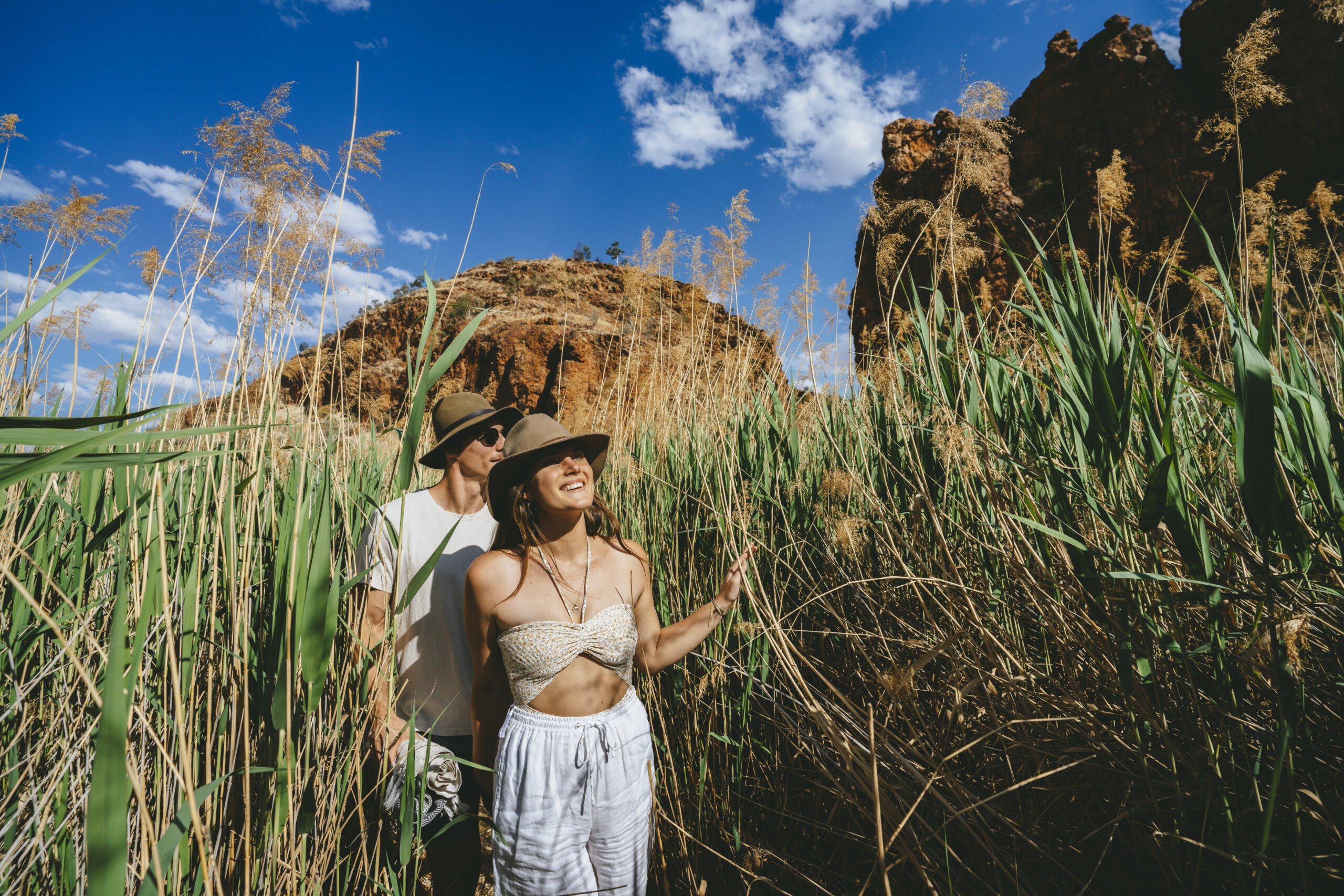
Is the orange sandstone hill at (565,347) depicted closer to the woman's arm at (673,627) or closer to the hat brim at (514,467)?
the hat brim at (514,467)

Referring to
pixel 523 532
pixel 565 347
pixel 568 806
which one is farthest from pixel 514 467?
pixel 565 347

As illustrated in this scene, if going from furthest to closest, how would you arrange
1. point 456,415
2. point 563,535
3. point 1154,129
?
point 1154,129 < point 456,415 < point 563,535

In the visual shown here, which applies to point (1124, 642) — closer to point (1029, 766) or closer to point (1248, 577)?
point (1248, 577)

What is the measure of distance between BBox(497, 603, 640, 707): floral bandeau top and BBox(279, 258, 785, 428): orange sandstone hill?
0.73 metres

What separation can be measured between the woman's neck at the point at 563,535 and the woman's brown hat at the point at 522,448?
15 centimetres

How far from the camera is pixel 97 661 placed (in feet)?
3.84

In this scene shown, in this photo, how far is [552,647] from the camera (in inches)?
54.7

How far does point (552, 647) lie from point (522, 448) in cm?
56

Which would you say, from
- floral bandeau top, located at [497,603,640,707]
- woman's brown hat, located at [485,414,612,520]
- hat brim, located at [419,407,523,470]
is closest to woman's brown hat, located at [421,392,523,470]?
hat brim, located at [419,407,523,470]

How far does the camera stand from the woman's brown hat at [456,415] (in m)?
2.00

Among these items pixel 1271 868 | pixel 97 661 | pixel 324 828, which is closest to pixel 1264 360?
pixel 1271 868

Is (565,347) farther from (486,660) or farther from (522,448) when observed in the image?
(486,660)

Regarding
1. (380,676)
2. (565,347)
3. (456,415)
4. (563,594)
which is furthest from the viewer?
(565,347)

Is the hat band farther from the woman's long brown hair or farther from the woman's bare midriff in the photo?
the woman's bare midriff
